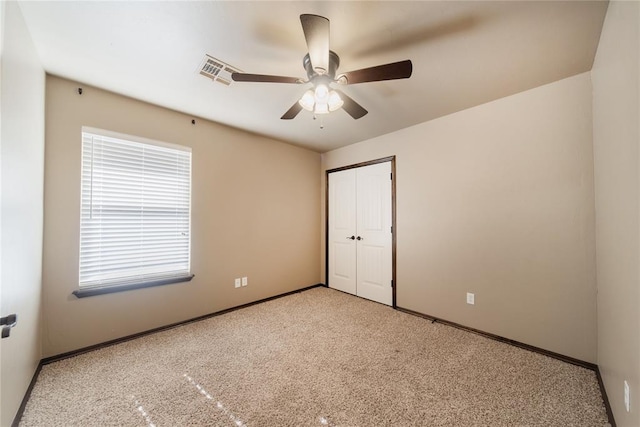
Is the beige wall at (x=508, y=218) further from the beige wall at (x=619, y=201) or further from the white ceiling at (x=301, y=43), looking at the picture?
the white ceiling at (x=301, y=43)

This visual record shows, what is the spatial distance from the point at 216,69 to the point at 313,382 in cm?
255

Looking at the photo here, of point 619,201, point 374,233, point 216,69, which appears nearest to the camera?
point 619,201

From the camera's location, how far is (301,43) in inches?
66.6

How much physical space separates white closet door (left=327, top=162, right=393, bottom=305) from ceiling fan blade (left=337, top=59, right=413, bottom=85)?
199cm

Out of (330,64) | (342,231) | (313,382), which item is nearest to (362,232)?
(342,231)

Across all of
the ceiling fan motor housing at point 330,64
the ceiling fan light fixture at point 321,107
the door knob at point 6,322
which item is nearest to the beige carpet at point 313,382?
the door knob at point 6,322

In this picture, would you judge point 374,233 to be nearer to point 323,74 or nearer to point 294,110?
point 294,110

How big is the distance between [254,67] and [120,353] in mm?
2735

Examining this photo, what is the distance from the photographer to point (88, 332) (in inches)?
88.3

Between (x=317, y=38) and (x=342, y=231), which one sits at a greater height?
(x=317, y=38)

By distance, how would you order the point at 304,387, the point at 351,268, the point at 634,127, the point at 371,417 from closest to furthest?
the point at 634,127, the point at 371,417, the point at 304,387, the point at 351,268

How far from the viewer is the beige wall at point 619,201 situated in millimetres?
1131

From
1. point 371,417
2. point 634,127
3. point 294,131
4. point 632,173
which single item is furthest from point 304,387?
point 294,131

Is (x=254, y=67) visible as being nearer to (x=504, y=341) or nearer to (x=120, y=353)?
(x=120, y=353)
